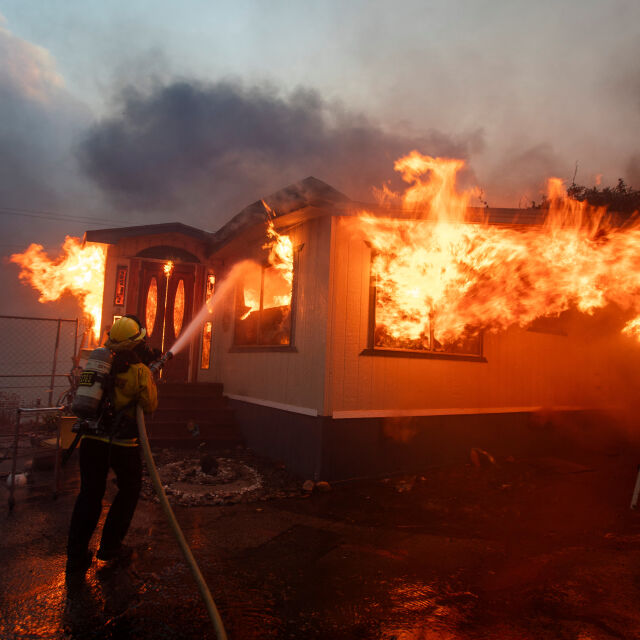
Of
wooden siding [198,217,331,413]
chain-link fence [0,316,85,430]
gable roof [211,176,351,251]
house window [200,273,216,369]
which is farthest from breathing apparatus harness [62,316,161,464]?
house window [200,273,216,369]

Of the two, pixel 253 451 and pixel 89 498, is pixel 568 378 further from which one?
pixel 89 498

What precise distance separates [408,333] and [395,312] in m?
0.47

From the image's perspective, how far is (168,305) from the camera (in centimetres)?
1058

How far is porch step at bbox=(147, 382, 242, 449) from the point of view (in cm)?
825

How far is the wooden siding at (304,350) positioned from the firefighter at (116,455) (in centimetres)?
315

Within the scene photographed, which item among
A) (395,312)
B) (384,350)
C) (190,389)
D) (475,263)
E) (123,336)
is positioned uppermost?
(475,263)

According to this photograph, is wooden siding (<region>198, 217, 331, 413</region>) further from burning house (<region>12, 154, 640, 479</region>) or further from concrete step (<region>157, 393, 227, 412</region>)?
concrete step (<region>157, 393, 227, 412</region>)

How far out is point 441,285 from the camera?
25.4 ft

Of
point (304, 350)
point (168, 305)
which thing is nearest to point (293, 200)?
point (304, 350)

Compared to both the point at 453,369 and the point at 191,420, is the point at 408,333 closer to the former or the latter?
the point at 453,369

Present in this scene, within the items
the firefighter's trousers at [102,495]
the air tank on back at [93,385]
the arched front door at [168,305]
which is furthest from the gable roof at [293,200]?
the firefighter's trousers at [102,495]

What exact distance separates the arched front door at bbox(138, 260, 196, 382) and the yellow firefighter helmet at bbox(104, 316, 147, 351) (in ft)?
21.3

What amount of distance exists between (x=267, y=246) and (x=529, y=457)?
22.3 feet

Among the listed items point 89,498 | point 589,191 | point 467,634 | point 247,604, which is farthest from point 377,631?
point 589,191
